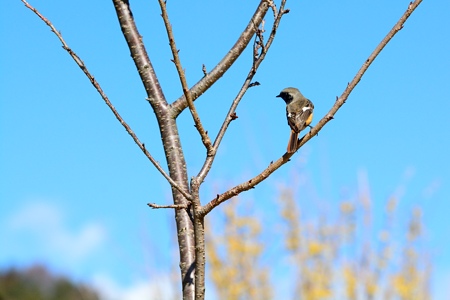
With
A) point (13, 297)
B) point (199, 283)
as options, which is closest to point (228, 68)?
point (199, 283)

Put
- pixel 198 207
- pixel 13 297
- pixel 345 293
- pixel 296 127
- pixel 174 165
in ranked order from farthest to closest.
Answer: pixel 13 297 → pixel 345 293 → pixel 296 127 → pixel 174 165 → pixel 198 207

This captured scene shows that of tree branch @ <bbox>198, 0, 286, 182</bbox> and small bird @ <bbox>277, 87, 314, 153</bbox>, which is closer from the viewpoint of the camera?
tree branch @ <bbox>198, 0, 286, 182</bbox>

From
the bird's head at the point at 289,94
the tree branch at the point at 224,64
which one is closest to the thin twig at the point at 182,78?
the tree branch at the point at 224,64

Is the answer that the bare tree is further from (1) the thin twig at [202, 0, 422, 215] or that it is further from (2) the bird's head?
(2) the bird's head

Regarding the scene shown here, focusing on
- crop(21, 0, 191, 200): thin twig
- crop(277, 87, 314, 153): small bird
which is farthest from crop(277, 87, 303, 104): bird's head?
crop(21, 0, 191, 200): thin twig

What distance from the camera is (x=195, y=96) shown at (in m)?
2.12

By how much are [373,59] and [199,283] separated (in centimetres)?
80

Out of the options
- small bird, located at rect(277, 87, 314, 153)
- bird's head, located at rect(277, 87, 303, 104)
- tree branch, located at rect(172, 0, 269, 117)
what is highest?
bird's head, located at rect(277, 87, 303, 104)

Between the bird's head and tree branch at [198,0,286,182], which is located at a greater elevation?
the bird's head

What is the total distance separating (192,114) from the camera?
5.62 ft

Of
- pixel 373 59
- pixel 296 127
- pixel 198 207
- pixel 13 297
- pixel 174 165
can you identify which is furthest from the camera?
pixel 13 297

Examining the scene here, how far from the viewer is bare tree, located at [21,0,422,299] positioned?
66.1 inches

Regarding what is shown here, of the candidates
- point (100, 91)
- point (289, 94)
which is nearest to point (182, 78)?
point (100, 91)

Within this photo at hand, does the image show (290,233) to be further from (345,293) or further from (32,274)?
(32,274)
